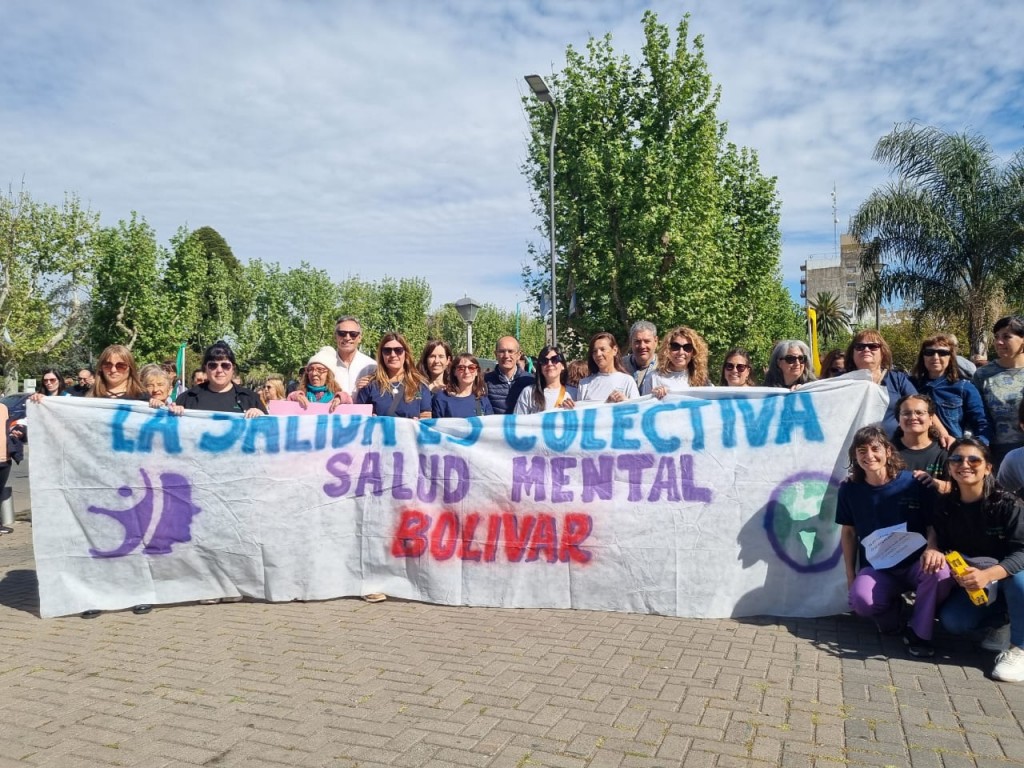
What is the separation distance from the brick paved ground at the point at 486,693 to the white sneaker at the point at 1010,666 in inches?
2.8

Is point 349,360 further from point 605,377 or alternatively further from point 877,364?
point 877,364

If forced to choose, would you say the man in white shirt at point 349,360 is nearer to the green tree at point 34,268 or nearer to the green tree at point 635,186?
the green tree at point 635,186

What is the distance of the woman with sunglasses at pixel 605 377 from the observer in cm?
606

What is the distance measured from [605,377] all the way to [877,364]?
188 cm

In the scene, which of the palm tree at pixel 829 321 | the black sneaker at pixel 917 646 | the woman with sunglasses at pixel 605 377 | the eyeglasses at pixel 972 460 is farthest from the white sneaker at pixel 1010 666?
the palm tree at pixel 829 321

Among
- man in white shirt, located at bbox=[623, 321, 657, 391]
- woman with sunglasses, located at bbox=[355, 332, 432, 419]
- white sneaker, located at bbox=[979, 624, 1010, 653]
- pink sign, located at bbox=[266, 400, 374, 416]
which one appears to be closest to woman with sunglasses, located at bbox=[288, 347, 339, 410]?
pink sign, located at bbox=[266, 400, 374, 416]

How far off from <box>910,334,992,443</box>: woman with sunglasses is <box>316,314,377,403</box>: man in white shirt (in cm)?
403

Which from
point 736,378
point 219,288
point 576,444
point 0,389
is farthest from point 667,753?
point 219,288

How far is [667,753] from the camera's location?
335 cm

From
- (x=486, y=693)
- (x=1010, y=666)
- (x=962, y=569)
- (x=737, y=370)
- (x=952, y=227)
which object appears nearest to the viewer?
(x=486, y=693)

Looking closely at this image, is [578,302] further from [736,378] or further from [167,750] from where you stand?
[167,750]

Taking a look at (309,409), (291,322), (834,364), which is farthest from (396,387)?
(291,322)

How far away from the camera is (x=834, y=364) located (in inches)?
267

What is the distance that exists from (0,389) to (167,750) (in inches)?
1653
